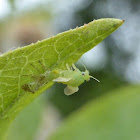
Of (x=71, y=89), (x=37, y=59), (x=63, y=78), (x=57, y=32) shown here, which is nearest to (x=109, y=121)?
(x=71, y=89)

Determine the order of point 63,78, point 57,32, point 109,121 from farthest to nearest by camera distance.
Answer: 1. point 57,32
2. point 109,121
3. point 63,78

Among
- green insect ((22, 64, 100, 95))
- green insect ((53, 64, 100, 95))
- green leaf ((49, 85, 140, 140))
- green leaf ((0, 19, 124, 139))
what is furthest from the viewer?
green leaf ((49, 85, 140, 140))

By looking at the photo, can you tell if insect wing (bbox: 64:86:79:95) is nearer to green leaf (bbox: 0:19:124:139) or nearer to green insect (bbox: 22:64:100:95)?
green insect (bbox: 22:64:100:95)

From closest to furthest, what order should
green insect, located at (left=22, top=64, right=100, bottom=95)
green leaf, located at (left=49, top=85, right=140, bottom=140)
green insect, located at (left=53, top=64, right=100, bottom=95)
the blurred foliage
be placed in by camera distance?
green insect, located at (left=22, top=64, right=100, bottom=95)
green insect, located at (left=53, top=64, right=100, bottom=95)
green leaf, located at (left=49, top=85, right=140, bottom=140)
the blurred foliage

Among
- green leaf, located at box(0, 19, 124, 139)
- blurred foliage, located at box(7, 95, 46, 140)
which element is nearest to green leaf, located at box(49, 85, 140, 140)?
blurred foliage, located at box(7, 95, 46, 140)

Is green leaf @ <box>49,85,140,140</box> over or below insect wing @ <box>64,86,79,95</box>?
below

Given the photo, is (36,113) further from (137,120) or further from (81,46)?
(81,46)

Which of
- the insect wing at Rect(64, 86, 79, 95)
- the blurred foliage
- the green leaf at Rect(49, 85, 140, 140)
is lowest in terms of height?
the green leaf at Rect(49, 85, 140, 140)

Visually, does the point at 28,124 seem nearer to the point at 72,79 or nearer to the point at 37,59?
the point at 72,79
